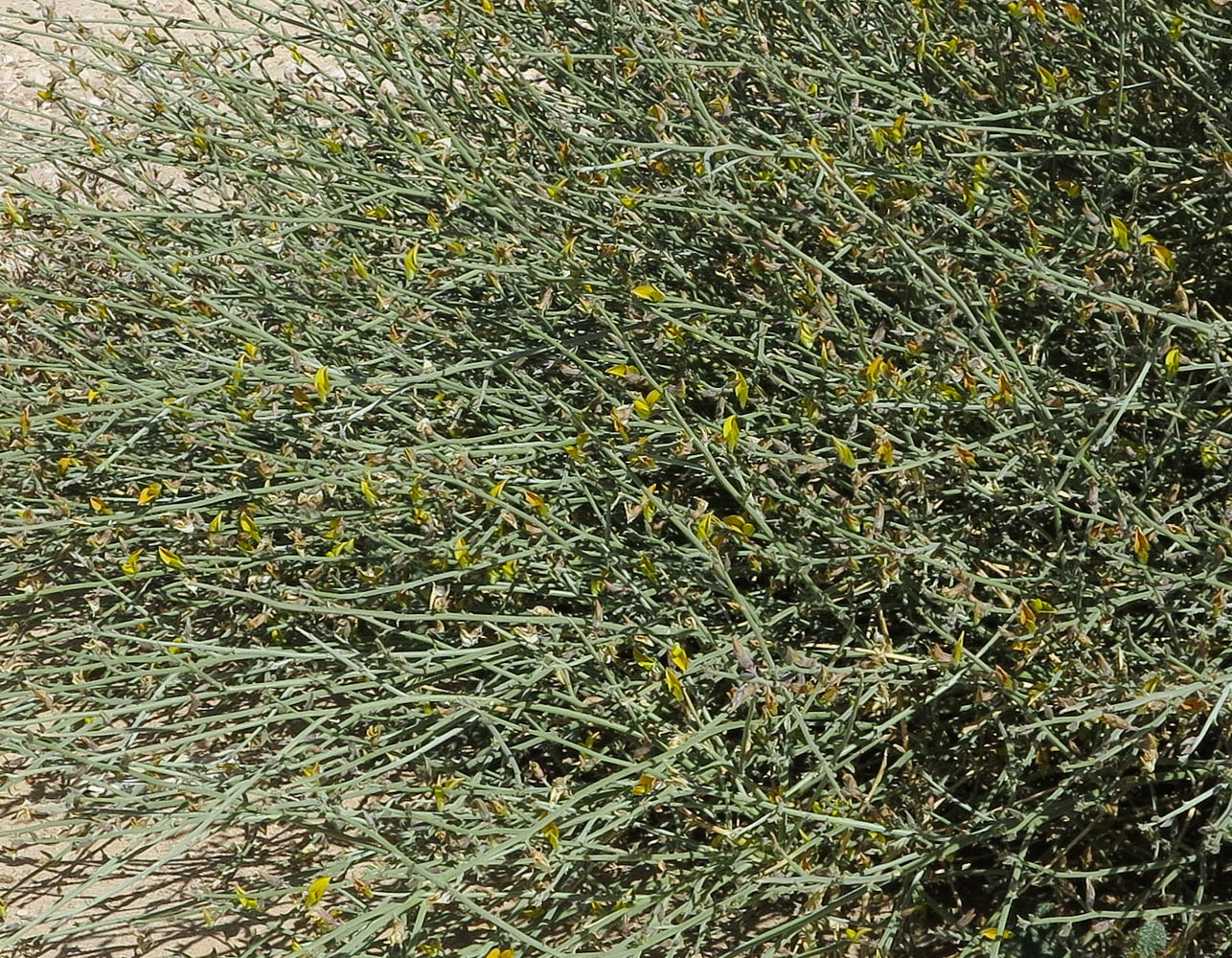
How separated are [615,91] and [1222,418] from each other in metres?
1.24

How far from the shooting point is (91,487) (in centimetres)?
277

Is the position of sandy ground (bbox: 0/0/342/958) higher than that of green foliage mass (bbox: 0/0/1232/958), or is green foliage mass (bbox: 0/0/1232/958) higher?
green foliage mass (bbox: 0/0/1232/958)

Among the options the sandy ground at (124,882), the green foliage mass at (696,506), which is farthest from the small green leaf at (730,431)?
the sandy ground at (124,882)

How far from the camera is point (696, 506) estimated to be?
234cm

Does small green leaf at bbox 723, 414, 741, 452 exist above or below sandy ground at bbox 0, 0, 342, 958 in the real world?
above

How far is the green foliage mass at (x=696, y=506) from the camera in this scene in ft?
6.28

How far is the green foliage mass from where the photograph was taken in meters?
1.91

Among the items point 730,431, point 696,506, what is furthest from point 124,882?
point 730,431

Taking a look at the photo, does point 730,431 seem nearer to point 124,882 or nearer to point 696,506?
point 696,506

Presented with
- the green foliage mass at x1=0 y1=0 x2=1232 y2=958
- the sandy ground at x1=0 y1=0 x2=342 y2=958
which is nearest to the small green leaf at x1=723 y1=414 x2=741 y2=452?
the green foliage mass at x1=0 y1=0 x2=1232 y2=958

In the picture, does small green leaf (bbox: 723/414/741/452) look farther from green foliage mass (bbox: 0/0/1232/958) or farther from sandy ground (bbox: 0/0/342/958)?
sandy ground (bbox: 0/0/342/958)

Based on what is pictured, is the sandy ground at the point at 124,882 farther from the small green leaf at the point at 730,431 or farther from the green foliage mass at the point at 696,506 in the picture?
the small green leaf at the point at 730,431

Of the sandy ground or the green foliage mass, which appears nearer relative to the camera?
the green foliage mass

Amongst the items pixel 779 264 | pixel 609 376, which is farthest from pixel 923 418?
pixel 609 376
